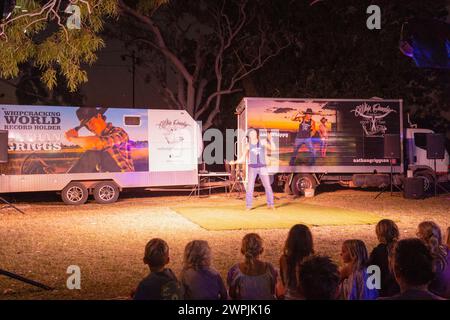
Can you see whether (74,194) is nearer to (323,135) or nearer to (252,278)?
(323,135)

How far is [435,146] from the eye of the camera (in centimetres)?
1702

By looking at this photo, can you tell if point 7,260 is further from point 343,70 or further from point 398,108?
point 343,70

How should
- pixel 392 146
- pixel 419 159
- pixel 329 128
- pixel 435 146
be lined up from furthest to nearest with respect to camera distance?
1. pixel 419 159
2. pixel 329 128
3. pixel 435 146
4. pixel 392 146

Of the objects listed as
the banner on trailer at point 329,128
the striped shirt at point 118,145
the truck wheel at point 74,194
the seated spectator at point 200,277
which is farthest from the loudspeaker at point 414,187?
the seated spectator at point 200,277

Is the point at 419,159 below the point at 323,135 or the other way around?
below

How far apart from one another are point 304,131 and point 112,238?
381 inches

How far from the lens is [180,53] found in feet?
86.2

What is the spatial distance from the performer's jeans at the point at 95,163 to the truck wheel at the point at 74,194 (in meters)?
0.45

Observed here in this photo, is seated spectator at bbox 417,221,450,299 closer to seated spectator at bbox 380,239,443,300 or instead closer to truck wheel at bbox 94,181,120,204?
seated spectator at bbox 380,239,443,300

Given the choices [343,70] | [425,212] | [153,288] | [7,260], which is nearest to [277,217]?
[425,212]

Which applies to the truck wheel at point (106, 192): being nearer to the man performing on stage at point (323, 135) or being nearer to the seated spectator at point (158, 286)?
the man performing on stage at point (323, 135)

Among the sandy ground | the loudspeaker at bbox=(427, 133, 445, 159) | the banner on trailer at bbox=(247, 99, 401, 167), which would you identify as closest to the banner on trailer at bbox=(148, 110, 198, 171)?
the sandy ground

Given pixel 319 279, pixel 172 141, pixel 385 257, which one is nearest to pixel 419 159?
pixel 172 141

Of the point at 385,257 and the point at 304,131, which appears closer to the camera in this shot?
the point at 385,257
